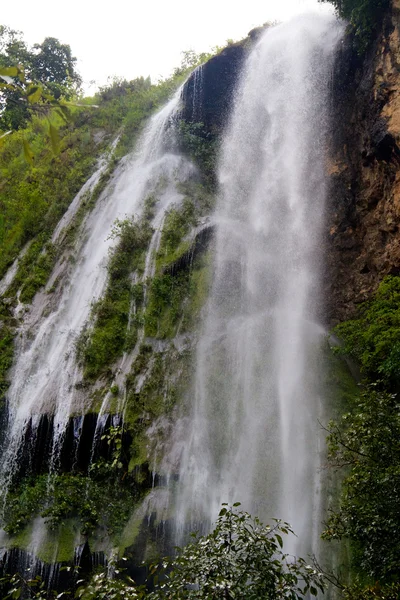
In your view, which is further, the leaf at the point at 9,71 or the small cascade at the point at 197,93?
the small cascade at the point at 197,93

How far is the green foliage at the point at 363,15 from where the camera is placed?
1368 cm

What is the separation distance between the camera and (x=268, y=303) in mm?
12938

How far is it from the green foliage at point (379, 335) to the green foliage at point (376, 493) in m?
2.77

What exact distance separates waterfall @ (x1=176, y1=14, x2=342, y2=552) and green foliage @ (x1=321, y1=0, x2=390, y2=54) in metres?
1.90

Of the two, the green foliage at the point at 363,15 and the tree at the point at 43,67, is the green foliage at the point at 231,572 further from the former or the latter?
the tree at the point at 43,67

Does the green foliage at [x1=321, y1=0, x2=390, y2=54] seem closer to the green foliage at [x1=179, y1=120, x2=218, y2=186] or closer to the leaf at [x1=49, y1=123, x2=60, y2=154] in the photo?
the green foliage at [x1=179, y1=120, x2=218, y2=186]

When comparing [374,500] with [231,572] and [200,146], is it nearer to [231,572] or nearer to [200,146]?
[231,572]

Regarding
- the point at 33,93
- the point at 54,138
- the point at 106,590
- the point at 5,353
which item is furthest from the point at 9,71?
the point at 5,353

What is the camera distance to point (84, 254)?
15773mm

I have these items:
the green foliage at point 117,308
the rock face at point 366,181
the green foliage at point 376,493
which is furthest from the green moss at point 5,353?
the green foliage at point 376,493

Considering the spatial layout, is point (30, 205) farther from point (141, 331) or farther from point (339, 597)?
point (339, 597)

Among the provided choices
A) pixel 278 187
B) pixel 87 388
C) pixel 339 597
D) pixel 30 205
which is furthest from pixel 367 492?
pixel 30 205

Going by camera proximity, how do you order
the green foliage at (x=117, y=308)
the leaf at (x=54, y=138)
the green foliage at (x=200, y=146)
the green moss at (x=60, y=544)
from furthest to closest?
the green foliage at (x=200, y=146) → the green foliage at (x=117, y=308) → the green moss at (x=60, y=544) → the leaf at (x=54, y=138)

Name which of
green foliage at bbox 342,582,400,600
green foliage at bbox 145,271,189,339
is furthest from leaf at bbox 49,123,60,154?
green foliage at bbox 145,271,189,339
